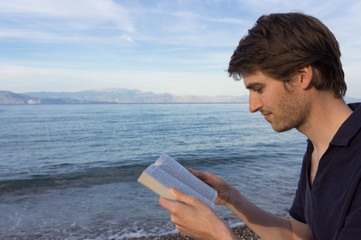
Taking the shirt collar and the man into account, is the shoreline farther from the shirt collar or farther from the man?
the shirt collar

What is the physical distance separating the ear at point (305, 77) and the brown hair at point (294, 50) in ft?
0.07

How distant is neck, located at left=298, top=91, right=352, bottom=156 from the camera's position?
1.54m

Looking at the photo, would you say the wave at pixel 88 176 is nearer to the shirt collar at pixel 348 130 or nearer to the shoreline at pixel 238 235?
the shoreline at pixel 238 235

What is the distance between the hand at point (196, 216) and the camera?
→ 1.39 meters

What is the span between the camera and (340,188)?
1.31m

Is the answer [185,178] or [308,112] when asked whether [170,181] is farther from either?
[308,112]

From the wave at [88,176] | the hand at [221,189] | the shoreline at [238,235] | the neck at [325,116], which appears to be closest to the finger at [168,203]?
the hand at [221,189]

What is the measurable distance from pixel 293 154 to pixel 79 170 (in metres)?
9.78

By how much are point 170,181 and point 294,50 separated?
3.28 ft

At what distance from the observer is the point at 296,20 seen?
162cm

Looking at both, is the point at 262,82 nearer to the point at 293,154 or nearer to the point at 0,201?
the point at 0,201

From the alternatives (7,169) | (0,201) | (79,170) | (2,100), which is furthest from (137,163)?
(2,100)

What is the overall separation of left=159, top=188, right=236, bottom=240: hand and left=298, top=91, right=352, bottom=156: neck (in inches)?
29.7

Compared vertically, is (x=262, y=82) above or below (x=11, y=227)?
above
